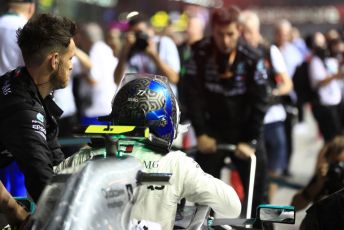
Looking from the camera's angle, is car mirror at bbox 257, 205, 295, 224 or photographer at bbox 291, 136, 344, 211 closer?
car mirror at bbox 257, 205, 295, 224

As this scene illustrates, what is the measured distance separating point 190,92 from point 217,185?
11.8 ft

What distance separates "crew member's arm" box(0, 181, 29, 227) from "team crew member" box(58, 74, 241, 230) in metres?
0.29

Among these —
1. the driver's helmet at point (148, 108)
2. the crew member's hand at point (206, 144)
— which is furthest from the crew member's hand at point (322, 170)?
the driver's helmet at point (148, 108)

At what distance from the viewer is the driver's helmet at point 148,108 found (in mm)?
4359

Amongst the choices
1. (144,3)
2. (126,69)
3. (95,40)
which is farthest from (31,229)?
(144,3)

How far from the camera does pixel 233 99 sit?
7.56 m

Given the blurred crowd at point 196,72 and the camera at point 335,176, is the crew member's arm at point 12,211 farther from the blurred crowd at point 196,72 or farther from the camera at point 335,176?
the camera at point 335,176

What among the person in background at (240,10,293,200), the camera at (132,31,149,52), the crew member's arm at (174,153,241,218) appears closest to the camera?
the crew member's arm at (174,153,241,218)

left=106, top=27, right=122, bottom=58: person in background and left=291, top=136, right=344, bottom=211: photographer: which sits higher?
left=106, top=27, right=122, bottom=58: person in background

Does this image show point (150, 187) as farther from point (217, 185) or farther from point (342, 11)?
point (342, 11)

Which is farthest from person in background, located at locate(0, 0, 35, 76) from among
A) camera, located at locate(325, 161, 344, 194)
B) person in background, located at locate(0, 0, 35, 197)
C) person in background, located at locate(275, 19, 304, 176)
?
person in background, located at locate(275, 19, 304, 176)

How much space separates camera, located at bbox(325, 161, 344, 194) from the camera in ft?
19.6

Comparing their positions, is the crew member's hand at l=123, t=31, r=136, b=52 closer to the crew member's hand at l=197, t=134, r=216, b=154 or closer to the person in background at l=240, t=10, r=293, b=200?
the person in background at l=240, t=10, r=293, b=200

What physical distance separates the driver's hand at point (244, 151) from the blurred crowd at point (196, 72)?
0.05 meters
